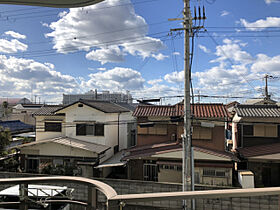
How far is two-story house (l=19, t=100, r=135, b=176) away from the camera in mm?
13930

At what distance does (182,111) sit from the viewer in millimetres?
14734

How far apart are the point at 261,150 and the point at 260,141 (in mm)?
1650

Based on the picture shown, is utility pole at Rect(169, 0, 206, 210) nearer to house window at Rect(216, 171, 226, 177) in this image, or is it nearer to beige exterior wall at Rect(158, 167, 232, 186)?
beige exterior wall at Rect(158, 167, 232, 186)

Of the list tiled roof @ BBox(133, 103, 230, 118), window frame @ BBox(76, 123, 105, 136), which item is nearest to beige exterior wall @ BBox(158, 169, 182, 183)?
tiled roof @ BBox(133, 103, 230, 118)

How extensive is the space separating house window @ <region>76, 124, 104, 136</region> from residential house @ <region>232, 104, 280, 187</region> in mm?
10208

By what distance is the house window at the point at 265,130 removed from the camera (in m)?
13.7

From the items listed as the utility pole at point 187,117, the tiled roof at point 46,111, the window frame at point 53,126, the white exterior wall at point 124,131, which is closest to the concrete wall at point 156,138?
the white exterior wall at point 124,131

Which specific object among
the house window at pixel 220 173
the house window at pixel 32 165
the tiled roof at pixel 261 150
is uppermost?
the tiled roof at pixel 261 150

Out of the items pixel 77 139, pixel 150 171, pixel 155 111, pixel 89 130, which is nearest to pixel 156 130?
pixel 155 111

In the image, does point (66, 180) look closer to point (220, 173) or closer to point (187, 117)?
point (187, 117)

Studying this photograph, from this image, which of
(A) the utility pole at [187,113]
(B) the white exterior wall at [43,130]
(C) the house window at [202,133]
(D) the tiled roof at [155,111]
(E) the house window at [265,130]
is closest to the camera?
(A) the utility pole at [187,113]

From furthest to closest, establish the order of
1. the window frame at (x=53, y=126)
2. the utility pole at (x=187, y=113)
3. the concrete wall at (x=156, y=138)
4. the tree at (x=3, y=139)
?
the window frame at (x=53, y=126) < the tree at (x=3, y=139) < the concrete wall at (x=156, y=138) < the utility pole at (x=187, y=113)

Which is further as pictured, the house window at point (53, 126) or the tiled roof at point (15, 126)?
the tiled roof at point (15, 126)

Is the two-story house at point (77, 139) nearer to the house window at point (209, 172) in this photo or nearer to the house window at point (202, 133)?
the house window at point (202, 133)
